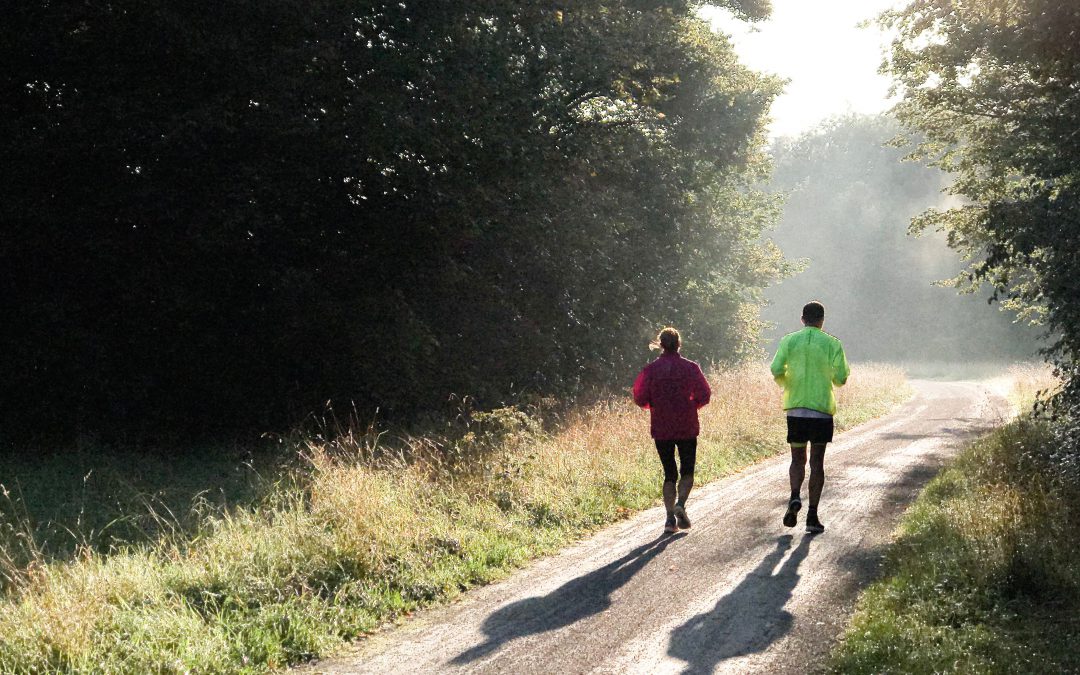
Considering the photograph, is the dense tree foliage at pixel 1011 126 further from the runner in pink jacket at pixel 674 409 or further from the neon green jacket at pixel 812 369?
the runner in pink jacket at pixel 674 409

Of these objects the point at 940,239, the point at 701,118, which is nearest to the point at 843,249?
the point at 940,239

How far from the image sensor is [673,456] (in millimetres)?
9727

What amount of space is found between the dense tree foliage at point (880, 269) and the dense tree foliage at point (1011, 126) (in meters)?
58.4

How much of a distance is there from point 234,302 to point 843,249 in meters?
88.8

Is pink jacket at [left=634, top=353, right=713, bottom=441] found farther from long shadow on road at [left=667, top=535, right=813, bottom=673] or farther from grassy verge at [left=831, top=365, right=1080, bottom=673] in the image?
grassy verge at [left=831, top=365, right=1080, bottom=673]

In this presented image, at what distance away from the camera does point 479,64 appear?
15.6m

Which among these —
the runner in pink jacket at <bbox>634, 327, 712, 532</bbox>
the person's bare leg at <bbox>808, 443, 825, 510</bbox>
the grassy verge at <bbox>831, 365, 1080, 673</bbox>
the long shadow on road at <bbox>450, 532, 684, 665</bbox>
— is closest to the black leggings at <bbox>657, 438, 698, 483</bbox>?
the runner in pink jacket at <bbox>634, 327, 712, 532</bbox>

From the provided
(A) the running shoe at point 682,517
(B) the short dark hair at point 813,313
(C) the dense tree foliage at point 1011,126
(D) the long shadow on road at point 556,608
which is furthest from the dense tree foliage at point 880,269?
(D) the long shadow on road at point 556,608

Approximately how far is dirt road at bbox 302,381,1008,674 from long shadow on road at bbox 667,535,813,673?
13 mm

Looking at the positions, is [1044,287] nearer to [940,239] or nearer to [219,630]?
[219,630]

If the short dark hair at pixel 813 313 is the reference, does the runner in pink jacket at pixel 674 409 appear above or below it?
below

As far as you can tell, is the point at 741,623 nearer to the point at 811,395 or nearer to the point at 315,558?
the point at 315,558

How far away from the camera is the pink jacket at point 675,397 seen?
972cm

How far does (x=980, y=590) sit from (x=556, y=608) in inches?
127
